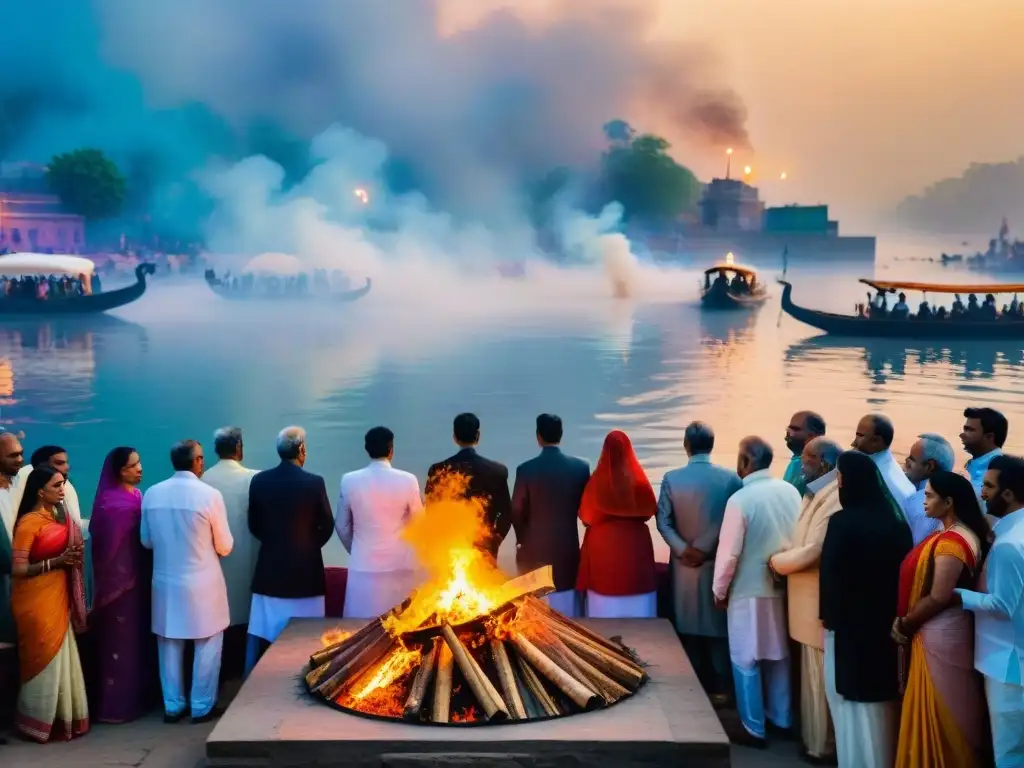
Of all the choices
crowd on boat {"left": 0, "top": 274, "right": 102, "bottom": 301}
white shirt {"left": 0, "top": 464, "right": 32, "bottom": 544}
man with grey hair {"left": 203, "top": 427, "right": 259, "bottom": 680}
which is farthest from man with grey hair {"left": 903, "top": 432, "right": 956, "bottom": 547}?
crowd on boat {"left": 0, "top": 274, "right": 102, "bottom": 301}

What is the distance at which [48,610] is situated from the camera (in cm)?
511

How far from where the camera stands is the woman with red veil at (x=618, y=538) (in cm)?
540

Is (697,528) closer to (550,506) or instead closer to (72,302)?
(550,506)

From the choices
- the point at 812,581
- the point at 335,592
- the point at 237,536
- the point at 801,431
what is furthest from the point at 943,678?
the point at 237,536

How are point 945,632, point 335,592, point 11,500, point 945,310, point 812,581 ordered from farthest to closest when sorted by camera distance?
point 945,310, point 335,592, point 11,500, point 812,581, point 945,632

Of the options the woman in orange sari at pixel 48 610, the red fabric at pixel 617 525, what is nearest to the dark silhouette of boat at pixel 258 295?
the woman in orange sari at pixel 48 610

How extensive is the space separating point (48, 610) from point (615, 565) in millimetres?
2795

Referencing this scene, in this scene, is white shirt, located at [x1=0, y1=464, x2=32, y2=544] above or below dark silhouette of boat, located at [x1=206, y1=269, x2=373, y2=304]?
below

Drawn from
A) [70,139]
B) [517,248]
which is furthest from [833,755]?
[70,139]

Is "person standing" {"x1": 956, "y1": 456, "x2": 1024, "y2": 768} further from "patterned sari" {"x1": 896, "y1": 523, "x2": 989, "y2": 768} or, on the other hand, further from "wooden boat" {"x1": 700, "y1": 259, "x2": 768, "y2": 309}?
"wooden boat" {"x1": 700, "y1": 259, "x2": 768, "y2": 309}

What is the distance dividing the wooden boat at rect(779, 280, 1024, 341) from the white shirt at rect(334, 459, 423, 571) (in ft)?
17.6

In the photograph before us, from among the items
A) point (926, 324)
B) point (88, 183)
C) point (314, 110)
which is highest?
point (314, 110)

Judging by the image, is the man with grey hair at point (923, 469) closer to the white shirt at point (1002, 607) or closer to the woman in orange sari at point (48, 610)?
the white shirt at point (1002, 607)

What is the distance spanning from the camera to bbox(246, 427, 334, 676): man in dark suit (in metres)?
5.44
